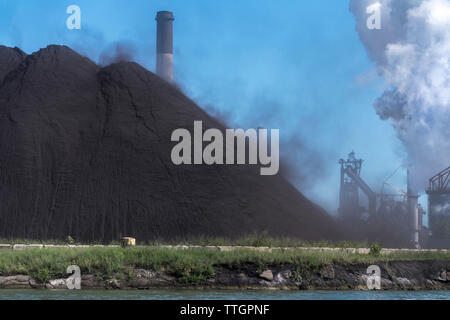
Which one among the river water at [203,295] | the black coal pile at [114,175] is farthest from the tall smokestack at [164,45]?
the river water at [203,295]

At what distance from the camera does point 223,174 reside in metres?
52.5

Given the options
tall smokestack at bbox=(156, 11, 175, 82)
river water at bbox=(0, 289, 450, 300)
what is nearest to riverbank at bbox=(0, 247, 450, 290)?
river water at bbox=(0, 289, 450, 300)

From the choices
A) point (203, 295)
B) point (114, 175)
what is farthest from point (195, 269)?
point (114, 175)

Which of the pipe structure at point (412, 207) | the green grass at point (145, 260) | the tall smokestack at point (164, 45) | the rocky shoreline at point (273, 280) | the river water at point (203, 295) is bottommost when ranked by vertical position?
the river water at point (203, 295)

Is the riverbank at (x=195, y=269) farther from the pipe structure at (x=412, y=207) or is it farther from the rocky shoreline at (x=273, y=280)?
the pipe structure at (x=412, y=207)

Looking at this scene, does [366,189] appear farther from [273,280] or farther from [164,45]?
[273,280]

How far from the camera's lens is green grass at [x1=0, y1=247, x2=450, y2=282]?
30594 millimetres

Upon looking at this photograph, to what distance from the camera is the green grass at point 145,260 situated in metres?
30.6

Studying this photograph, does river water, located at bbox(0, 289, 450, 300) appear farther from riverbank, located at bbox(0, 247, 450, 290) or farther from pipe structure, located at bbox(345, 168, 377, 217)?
pipe structure, located at bbox(345, 168, 377, 217)

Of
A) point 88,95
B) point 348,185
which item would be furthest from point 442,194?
point 88,95

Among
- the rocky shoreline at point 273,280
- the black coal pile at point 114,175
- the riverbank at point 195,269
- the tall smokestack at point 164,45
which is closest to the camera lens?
the rocky shoreline at point 273,280

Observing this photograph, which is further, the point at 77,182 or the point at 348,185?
the point at 348,185
